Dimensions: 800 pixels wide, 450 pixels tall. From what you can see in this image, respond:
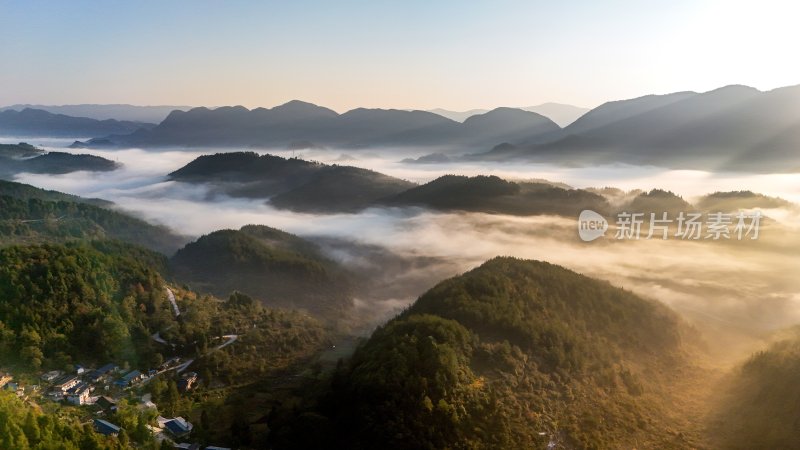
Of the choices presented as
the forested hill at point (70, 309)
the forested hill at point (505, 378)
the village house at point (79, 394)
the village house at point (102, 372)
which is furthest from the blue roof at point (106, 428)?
the forested hill at point (70, 309)

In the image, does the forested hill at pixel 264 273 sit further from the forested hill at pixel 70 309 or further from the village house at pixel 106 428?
the village house at pixel 106 428

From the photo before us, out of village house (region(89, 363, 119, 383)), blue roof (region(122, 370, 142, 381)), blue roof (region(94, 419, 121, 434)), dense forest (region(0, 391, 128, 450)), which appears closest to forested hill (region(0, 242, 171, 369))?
village house (region(89, 363, 119, 383))

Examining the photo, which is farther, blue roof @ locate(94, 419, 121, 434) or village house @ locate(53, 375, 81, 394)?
village house @ locate(53, 375, 81, 394)

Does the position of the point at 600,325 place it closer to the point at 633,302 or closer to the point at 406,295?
the point at 633,302

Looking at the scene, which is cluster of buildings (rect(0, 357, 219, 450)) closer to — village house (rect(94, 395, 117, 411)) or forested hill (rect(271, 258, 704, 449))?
village house (rect(94, 395, 117, 411))

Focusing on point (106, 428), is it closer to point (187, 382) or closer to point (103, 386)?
point (103, 386)
